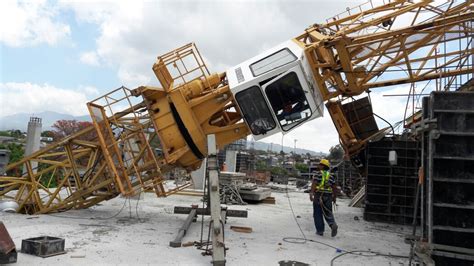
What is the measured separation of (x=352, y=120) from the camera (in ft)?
43.1

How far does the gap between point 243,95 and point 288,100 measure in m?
1.00

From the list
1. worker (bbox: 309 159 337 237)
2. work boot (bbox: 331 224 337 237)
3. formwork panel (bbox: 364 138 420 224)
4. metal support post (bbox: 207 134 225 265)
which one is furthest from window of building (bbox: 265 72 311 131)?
formwork panel (bbox: 364 138 420 224)

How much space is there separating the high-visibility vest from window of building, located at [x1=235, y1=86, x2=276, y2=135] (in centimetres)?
180

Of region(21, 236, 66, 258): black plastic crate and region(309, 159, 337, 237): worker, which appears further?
region(309, 159, 337, 237): worker

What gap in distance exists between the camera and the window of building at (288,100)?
8.65m

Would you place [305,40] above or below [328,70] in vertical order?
above

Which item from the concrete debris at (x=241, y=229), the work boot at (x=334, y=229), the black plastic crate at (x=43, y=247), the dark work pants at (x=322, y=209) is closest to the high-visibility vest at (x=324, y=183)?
the dark work pants at (x=322, y=209)

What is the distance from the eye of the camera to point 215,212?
681 centimetres

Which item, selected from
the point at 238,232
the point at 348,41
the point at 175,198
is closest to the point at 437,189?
the point at 348,41

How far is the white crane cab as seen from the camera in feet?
28.3

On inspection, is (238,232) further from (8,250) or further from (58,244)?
(8,250)

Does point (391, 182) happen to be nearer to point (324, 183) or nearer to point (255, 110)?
point (324, 183)

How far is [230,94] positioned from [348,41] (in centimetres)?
286

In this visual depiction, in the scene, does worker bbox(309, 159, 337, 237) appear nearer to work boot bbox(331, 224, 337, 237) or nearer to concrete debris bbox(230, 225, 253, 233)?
work boot bbox(331, 224, 337, 237)
